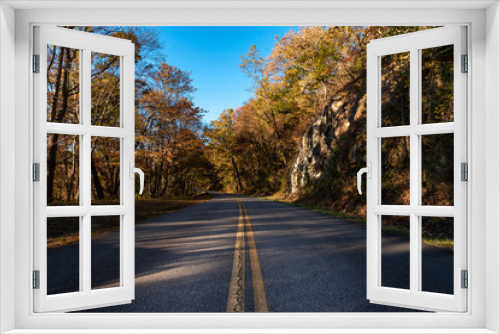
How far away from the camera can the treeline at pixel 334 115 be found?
6.79 meters

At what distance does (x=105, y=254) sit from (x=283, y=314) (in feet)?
11.7

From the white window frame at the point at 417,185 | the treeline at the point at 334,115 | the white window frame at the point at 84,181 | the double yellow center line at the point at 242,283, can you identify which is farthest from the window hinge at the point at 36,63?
the treeline at the point at 334,115

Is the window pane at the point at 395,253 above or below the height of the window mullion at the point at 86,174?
below

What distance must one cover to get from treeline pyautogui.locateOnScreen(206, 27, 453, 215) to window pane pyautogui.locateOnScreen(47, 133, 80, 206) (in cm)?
748

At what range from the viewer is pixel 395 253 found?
498cm

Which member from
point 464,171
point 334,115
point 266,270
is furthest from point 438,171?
point 334,115

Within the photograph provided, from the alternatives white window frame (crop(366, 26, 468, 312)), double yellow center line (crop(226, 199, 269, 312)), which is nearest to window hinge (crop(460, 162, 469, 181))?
white window frame (crop(366, 26, 468, 312))

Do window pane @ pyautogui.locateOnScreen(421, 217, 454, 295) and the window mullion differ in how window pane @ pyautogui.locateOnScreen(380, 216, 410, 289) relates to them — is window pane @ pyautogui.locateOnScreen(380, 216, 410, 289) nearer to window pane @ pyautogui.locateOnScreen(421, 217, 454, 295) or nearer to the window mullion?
window pane @ pyautogui.locateOnScreen(421, 217, 454, 295)

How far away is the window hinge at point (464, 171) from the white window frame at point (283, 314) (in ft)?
0.11

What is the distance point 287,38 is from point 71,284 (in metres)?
11.0

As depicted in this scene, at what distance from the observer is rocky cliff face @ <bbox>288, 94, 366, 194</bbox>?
1237 centimetres

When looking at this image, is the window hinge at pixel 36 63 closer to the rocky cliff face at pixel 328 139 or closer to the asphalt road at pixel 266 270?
the asphalt road at pixel 266 270

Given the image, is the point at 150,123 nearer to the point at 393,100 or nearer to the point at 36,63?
the point at 393,100

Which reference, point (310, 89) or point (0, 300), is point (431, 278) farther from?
point (310, 89)
